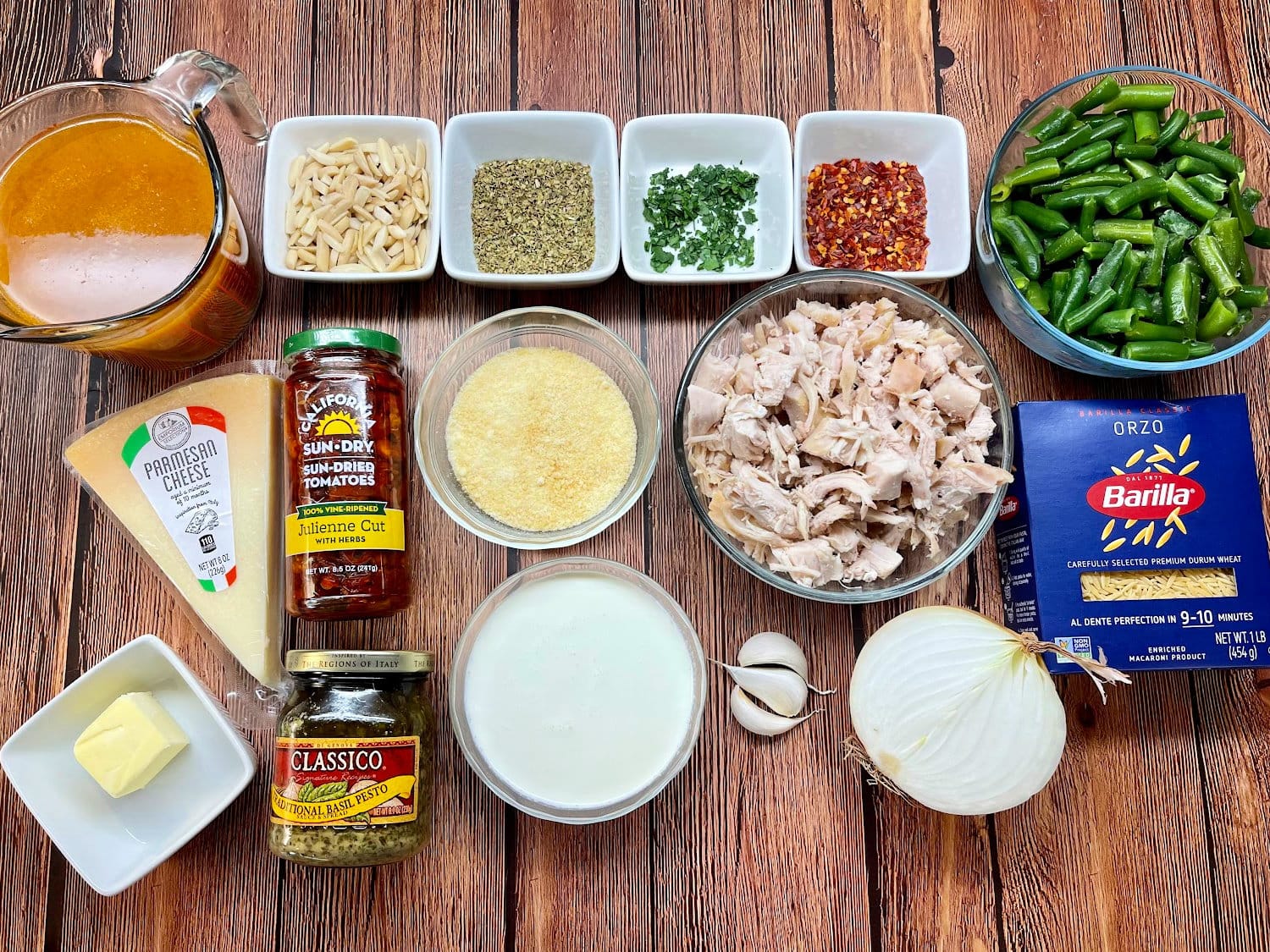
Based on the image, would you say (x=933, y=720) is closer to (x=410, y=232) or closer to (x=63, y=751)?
(x=410, y=232)

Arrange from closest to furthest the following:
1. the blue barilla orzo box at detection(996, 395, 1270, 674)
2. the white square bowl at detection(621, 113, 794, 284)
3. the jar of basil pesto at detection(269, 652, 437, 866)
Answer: the jar of basil pesto at detection(269, 652, 437, 866), the blue barilla orzo box at detection(996, 395, 1270, 674), the white square bowl at detection(621, 113, 794, 284)

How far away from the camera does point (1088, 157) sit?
1.30 meters

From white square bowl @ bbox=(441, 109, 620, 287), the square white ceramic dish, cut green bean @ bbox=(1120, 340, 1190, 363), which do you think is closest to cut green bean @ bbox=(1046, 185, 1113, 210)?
cut green bean @ bbox=(1120, 340, 1190, 363)

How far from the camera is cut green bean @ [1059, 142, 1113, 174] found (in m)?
1.30

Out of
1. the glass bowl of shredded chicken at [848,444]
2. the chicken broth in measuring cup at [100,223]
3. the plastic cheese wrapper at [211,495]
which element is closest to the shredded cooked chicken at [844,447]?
the glass bowl of shredded chicken at [848,444]

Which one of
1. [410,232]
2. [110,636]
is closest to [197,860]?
[110,636]

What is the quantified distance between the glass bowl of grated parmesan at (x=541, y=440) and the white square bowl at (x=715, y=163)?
0.17 m

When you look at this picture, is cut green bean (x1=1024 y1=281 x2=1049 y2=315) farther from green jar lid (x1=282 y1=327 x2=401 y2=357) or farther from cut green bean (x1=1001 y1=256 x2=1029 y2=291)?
green jar lid (x1=282 y1=327 x2=401 y2=357)

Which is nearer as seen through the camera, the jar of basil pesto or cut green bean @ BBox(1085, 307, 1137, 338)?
the jar of basil pesto

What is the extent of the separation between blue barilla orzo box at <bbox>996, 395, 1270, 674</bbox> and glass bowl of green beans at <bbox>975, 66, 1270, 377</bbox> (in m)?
0.11

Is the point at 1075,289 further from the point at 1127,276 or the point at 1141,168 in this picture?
the point at 1141,168

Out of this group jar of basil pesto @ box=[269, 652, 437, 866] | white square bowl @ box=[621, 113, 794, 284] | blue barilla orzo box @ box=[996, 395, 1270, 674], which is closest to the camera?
jar of basil pesto @ box=[269, 652, 437, 866]

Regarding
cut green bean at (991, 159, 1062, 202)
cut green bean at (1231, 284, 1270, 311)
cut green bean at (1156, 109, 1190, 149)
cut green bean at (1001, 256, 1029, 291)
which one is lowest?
cut green bean at (1231, 284, 1270, 311)

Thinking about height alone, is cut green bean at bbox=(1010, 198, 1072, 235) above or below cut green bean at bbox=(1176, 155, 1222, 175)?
below
